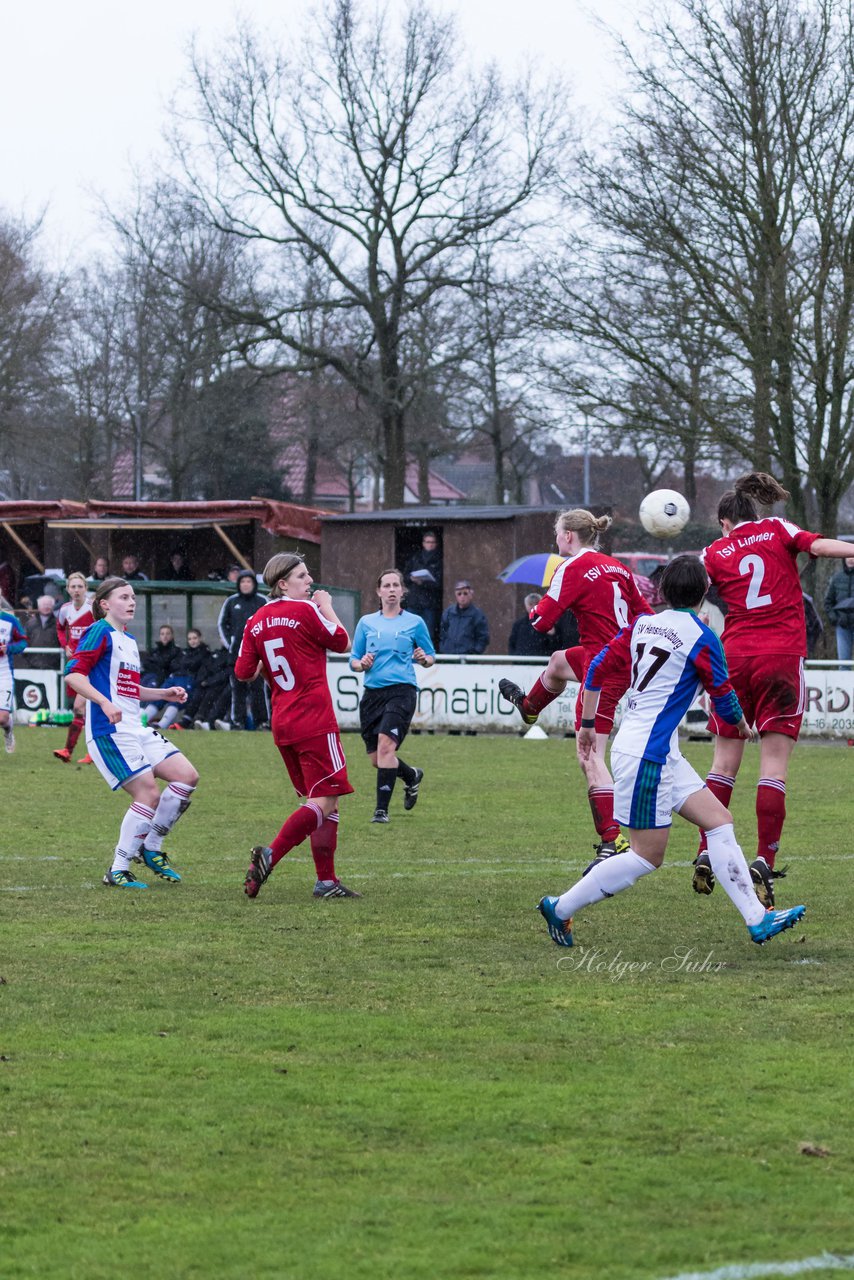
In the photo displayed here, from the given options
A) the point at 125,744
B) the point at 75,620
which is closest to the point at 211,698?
the point at 75,620

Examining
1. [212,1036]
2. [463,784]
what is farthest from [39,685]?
[212,1036]

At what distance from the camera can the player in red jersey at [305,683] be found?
931 cm

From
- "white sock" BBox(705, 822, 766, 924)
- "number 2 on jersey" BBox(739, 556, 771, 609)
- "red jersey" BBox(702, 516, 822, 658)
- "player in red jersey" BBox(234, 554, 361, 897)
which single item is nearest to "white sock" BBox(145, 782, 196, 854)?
"player in red jersey" BBox(234, 554, 361, 897)

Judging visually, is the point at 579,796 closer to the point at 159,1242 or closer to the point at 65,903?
the point at 65,903

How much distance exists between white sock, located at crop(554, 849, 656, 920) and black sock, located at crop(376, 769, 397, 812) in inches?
242

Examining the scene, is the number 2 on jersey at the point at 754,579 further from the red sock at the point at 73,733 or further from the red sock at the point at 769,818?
the red sock at the point at 73,733

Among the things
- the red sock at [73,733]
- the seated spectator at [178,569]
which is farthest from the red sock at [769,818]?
the seated spectator at [178,569]

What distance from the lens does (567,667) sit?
36.3 feet

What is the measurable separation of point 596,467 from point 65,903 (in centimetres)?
7440

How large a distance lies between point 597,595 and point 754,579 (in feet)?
4.97

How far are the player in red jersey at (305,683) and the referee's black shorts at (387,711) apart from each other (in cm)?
421

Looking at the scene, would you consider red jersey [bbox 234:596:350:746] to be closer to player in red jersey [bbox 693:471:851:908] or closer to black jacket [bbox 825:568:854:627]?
player in red jersey [bbox 693:471:851:908]

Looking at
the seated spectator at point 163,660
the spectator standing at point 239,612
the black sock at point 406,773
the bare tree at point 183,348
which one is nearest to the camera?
the black sock at point 406,773

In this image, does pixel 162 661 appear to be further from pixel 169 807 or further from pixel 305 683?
pixel 305 683
